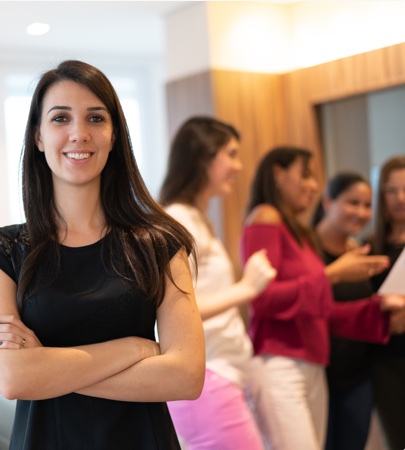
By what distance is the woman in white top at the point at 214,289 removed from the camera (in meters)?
2.22

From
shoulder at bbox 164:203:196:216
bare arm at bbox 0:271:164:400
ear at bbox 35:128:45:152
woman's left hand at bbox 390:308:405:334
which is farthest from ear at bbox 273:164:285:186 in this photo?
bare arm at bbox 0:271:164:400

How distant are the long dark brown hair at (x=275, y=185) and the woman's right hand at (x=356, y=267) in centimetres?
16

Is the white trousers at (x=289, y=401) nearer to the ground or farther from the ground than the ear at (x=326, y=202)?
nearer to the ground

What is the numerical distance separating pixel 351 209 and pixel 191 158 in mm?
631

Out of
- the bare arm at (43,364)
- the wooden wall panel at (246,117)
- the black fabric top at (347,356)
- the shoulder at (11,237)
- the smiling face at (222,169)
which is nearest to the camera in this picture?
the bare arm at (43,364)

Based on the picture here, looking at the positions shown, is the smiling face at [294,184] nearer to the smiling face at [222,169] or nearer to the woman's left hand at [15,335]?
the smiling face at [222,169]

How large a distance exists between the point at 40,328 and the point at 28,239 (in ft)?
0.59

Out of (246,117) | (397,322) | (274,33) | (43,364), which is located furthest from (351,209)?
(43,364)

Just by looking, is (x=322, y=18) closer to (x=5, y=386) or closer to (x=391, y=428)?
(x=391, y=428)

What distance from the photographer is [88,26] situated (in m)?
2.92

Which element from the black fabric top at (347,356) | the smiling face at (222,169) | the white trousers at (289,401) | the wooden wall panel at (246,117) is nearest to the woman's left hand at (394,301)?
the black fabric top at (347,356)

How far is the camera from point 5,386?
1.47 m

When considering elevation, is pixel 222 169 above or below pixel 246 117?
below

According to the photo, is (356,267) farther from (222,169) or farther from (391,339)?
(222,169)
